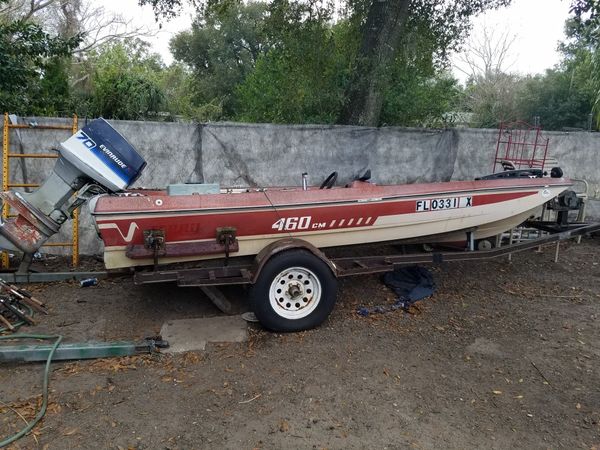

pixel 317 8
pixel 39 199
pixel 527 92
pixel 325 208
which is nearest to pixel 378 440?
pixel 325 208

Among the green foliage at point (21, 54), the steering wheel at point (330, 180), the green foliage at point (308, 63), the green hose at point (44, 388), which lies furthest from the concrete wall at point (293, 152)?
the green hose at point (44, 388)

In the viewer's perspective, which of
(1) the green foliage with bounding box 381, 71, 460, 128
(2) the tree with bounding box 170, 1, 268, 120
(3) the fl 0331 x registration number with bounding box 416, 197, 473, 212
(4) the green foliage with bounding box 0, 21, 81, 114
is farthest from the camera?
(2) the tree with bounding box 170, 1, 268, 120

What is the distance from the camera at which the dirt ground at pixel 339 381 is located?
3.17 m

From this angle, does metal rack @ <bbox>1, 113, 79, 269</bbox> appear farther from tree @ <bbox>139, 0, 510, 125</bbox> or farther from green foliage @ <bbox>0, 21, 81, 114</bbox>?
tree @ <bbox>139, 0, 510, 125</bbox>

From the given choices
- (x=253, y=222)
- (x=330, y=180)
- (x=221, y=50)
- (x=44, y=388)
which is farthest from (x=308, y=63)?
(x=221, y=50)

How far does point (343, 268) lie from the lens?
16.0 feet

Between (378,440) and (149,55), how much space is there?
36.8 m

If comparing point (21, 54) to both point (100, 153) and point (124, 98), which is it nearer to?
point (124, 98)

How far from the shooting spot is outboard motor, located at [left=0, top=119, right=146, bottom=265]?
4531 millimetres

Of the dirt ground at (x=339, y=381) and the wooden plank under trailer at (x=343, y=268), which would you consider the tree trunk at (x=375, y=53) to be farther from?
the dirt ground at (x=339, y=381)

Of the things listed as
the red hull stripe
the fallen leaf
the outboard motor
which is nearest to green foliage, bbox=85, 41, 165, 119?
the outboard motor

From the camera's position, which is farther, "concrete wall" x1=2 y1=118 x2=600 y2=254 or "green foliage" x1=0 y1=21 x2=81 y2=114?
"green foliage" x1=0 y1=21 x2=81 y2=114

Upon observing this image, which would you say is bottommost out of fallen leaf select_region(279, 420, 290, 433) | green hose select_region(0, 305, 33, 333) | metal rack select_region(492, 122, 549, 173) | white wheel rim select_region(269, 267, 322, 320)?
green hose select_region(0, 305, 33, 333)

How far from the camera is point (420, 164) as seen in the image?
787cm
